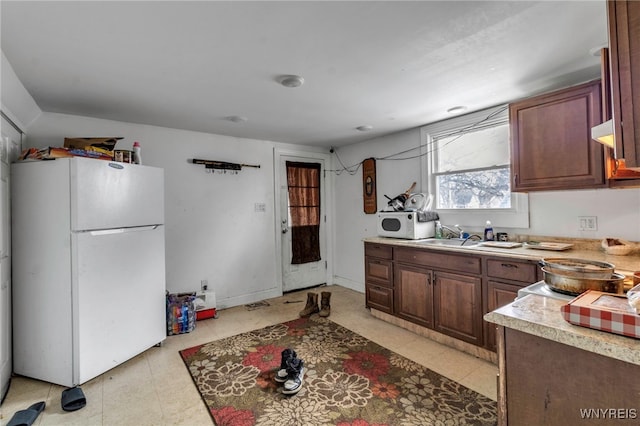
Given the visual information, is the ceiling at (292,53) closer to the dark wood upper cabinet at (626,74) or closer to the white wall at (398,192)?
the dark wood upper cabinet at (626,74)

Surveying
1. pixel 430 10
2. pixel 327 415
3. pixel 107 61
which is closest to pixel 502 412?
pixel 327 415

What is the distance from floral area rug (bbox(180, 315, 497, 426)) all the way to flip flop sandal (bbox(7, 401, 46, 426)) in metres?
0.86

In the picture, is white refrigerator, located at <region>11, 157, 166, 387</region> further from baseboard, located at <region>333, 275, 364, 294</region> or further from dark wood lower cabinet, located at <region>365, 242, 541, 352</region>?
baseboard, located at <region>333, 275, 364, 294</region>

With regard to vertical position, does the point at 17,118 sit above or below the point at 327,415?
above

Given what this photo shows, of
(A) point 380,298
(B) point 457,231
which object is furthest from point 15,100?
(B) point 457,231

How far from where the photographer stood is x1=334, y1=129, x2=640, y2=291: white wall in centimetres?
219

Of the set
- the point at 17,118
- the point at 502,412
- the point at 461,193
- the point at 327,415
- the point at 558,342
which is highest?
the point at 17,118

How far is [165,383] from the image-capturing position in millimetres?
2119

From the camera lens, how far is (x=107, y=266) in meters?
2.22

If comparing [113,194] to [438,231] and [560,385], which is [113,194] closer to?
[560,385]

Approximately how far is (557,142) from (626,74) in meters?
1.50

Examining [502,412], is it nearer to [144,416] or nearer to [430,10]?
[430,10]

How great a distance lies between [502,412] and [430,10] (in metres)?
1.74

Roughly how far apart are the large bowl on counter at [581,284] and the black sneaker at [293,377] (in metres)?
1.60
